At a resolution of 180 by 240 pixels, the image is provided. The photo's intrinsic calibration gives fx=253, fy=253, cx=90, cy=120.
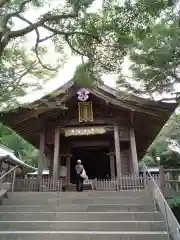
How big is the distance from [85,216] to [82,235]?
4.35 ft

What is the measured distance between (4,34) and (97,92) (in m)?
7.49

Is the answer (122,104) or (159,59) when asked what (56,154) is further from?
(159,59)

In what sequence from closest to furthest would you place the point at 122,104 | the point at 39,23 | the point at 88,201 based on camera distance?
the point at 39,23
the point at 88,201
the point at 122,104

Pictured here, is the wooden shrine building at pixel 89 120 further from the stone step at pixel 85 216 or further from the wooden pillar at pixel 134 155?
the stone step at pixel 85 216

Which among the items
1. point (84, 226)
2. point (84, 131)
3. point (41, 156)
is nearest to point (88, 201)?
point (84, 226)

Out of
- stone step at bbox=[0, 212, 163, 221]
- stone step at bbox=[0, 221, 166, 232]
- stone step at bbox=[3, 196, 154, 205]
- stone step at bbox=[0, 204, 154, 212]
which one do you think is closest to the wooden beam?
stone step at bbox=[3, 196, 154, 205]

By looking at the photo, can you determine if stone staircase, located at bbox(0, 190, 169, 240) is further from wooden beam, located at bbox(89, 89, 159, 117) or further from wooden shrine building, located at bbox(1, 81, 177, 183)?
wooden beam, located at bbox(89, 89, 159, 117)

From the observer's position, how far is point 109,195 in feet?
29.9

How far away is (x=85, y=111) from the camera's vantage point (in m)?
13.4

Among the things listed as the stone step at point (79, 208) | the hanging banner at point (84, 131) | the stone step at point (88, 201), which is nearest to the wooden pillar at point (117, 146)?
the hanging banner at point (84, 131)

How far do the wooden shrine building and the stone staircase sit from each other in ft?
10.3

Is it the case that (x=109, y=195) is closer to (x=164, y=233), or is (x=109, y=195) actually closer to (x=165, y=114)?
(x=164, y=233)

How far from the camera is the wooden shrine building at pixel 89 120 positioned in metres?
12.4

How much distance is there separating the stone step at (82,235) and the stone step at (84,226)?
0.44 metres
